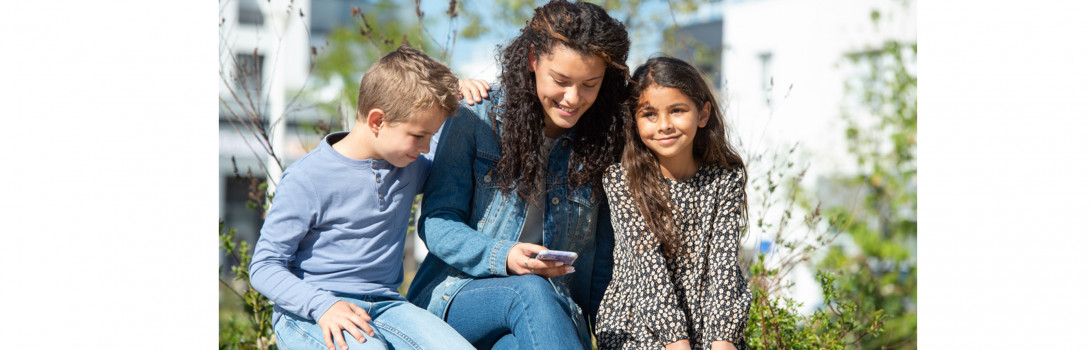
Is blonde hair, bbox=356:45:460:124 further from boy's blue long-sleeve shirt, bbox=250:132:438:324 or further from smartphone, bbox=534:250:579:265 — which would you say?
smartphone, bbox=534:250:579:265

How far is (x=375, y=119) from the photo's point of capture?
2.36 meters

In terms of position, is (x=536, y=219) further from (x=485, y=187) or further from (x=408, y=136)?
(x=408, y=136)

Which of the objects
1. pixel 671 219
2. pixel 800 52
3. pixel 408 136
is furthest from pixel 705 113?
pixel 800 52

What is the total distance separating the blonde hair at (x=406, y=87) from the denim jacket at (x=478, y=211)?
9.4 inches

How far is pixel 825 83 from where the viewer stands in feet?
58.4

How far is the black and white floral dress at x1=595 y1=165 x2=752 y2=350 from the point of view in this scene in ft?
8.04

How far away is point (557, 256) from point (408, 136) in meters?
0.50

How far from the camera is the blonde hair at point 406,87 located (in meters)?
2.31

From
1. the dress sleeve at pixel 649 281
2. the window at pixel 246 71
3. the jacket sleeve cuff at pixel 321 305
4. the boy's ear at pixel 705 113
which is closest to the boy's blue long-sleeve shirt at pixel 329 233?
the jacket sleeve cuff at pixel 321 305

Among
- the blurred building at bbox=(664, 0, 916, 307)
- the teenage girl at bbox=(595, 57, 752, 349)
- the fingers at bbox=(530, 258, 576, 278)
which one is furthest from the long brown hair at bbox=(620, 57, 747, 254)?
the blurred building at bbox=(664, 0, 916, 307)

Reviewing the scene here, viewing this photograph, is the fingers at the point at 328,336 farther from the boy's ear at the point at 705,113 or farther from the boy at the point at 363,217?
the boy's ear at the point at 705,113

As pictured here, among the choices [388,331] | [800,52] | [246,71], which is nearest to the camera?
[388,331]

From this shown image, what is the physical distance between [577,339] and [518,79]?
77cm
